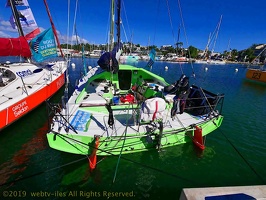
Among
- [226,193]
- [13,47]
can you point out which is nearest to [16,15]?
[13,47]

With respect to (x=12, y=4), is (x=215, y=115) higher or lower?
lower

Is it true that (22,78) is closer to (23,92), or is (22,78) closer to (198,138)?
(23,92)

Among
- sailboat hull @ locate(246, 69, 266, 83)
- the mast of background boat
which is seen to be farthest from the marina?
sailboat hull @ locate(246, 69, 266, 83)

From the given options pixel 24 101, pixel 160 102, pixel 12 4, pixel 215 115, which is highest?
pixel 12 4

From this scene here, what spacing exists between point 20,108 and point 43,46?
489cm

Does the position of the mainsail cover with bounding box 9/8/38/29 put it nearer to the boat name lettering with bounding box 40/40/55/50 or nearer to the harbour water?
the boat name lettering with bounding box 40/40/55/50

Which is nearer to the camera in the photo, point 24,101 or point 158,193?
point 158,193

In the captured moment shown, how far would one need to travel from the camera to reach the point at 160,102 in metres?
6.23

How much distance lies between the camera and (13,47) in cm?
1124

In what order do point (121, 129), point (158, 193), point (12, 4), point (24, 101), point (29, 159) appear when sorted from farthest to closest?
point (12, 4) < point (24, 101) < point (29, 159) < point (121, 129) < point (158, 193)

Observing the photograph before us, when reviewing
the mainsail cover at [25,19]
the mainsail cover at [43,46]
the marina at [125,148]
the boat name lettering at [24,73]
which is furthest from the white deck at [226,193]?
the mainsail cover at [25,19]

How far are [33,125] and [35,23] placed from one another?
34.8 feet

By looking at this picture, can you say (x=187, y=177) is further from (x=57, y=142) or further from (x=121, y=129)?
(x=57, y=142)

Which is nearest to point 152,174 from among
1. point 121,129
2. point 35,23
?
point 121,129
